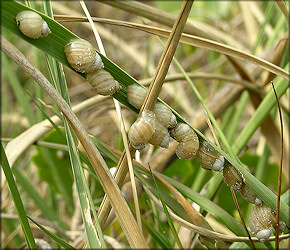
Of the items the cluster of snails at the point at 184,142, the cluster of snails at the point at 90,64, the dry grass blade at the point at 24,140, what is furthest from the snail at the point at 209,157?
the dry grass blade at the point at 24,140

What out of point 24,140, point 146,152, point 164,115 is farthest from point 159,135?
point 146,152

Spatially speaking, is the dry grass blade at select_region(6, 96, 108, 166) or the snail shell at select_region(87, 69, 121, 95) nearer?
the snail shell at select_region(87, 69, 121, 95)

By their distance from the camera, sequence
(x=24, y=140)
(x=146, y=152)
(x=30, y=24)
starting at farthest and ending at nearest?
(x=146, y=152) < (x=24, y=140) < (x=30, y=24)

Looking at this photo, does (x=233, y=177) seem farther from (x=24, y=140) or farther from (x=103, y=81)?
(x=24, y=140)

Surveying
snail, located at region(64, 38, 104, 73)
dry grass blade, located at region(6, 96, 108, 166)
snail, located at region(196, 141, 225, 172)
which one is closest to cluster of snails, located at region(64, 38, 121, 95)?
snail, located at region(64, 38, 104, 73)

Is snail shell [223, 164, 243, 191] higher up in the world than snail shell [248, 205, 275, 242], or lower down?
higher up

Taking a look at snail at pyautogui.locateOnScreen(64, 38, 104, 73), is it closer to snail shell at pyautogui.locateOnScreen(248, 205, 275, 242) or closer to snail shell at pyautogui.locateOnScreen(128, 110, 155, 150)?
snail shell at pyautogui.locateOnScreen(128, 110, 155, 150)

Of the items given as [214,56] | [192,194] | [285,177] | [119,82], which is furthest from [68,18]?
[214,56]
